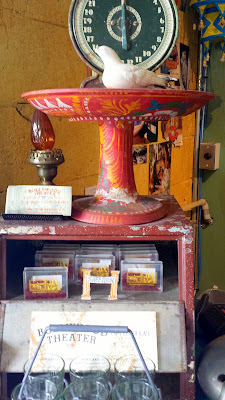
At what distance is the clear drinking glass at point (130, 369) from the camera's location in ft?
2.88

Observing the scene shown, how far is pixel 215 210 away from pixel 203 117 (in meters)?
0.67

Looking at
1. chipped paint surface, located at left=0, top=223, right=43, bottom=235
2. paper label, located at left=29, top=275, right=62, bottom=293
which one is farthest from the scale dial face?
paper label, located at left=29, top=275, right=62, bottom=293

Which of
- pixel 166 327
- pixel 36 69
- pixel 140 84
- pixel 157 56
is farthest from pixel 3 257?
pixel 36 69

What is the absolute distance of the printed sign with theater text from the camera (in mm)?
960

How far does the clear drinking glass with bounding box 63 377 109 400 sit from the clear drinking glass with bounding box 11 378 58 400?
0.15 feet

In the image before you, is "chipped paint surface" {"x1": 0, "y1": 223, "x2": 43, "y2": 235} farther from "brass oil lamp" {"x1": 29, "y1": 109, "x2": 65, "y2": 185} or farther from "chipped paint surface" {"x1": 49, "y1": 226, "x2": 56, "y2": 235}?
"brass oil lamp" {"x1": 29, "y1": 109, "x2": 65, "y2": 185}

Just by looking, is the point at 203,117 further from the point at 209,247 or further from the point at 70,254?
the point at 70,254

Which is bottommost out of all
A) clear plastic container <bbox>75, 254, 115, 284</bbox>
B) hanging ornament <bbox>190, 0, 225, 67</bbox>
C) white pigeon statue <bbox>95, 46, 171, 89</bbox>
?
clear plastic container <bbox>75, 254, 115, 284</bbox>

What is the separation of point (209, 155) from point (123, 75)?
193 centimetres

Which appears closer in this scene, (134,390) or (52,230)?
(134,390)

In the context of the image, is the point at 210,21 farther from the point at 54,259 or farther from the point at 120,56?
the point at 54,259

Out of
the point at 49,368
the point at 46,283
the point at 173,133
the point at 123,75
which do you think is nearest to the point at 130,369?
the point at 49,368

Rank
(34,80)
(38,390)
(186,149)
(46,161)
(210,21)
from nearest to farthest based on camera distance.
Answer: (38,390)
(46,161)
(34,80)
(210,21)
(186,149)

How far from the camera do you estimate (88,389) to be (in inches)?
35.0
